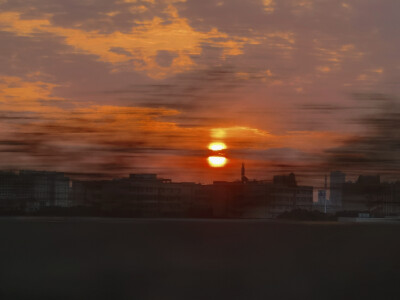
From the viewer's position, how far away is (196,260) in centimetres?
308

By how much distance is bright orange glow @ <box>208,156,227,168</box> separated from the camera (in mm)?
Result: 3555

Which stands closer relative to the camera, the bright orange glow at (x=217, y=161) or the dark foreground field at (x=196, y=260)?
the dark foreground field at (x=196, y=260)

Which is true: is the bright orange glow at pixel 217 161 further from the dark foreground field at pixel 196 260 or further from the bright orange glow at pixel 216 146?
the dark foreground field at pixel 196 260

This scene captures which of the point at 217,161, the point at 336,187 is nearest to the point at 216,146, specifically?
the point at 217,161

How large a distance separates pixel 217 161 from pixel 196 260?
75cm

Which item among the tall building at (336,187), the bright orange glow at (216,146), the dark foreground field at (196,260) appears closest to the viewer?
the dark foreground field at (196,260)

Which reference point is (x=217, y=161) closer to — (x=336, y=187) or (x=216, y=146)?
(x=216, y=146)

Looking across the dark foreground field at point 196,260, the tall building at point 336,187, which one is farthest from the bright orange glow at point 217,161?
the tall building at point 336,187

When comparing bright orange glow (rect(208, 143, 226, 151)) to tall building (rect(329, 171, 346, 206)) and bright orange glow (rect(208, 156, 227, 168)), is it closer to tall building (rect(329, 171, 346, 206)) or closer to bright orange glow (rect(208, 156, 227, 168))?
bright orange glow (rect(208, 156, 227, 168))

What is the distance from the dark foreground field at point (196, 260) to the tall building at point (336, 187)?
0.74 ft

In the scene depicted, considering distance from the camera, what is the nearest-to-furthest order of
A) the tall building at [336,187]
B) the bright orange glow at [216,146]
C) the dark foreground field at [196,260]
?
the dark foreground field at [196,260], the tall building at [336,187], the bright orange glow at [216,146]

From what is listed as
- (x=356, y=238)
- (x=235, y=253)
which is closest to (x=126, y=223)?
(x=235, y=253)

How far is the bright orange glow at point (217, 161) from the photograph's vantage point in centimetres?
355

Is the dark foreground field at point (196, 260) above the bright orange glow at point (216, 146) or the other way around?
the other way around
